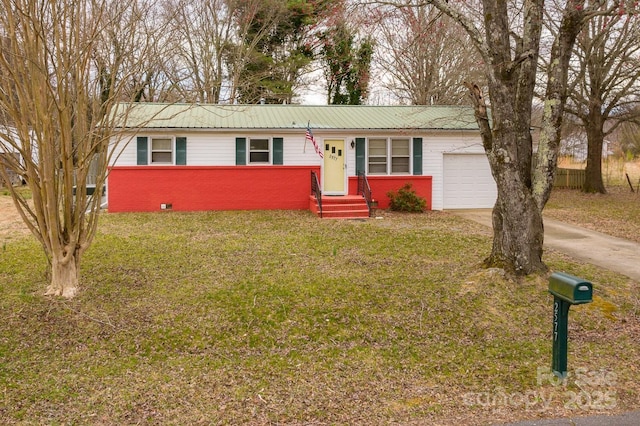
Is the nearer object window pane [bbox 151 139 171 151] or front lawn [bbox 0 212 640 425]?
front lawn [bbox 0 212 640 425]

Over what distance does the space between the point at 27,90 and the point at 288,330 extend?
4.04 meters

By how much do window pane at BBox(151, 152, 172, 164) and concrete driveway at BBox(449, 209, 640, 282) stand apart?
31.9ft

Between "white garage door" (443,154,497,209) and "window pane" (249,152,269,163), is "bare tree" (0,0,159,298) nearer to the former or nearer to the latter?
"window pane" (249,152,269,163)

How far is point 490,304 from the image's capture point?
602 cm

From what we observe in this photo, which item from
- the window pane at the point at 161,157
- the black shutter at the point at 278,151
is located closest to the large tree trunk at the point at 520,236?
the black shutter at the point at 278,151

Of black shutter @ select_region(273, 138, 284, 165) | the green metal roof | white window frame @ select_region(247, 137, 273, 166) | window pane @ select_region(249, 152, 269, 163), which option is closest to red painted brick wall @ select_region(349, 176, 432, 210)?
the green metal roof

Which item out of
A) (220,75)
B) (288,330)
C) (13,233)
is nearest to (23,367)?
(288,330)

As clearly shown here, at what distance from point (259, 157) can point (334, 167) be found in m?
2.47

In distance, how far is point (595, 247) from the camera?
32.7 ft

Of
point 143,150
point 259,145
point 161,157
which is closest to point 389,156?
point 259,145

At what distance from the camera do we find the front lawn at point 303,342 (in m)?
3.86

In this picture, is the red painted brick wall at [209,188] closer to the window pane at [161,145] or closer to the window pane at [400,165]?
the window pane at [161,145]

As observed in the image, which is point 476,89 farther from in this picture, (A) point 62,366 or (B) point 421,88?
(B) point 421,88

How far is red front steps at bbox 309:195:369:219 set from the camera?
46.1 ft
